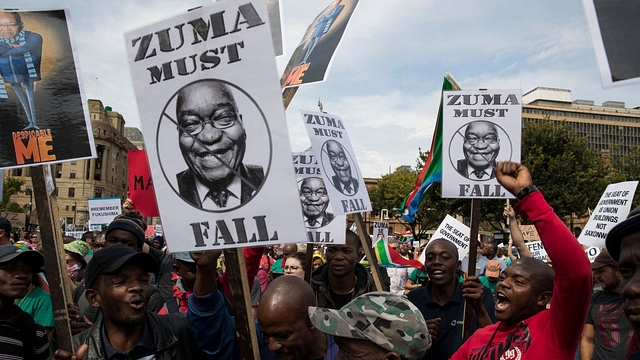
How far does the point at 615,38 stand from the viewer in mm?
2260

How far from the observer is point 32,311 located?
12.6 feet

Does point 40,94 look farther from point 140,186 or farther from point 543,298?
point 140,186

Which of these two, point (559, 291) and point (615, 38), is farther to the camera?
point (559, 291)

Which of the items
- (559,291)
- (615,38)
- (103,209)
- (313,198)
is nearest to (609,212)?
(313,198)

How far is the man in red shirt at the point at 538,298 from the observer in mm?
2471

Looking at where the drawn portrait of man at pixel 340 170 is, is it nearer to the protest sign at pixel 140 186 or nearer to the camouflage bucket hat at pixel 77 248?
the protest sign at pixel 140 186

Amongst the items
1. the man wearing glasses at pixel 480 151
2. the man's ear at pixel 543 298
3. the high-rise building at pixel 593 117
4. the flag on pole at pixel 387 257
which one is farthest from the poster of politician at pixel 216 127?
the high-rise building at pixel 593 117

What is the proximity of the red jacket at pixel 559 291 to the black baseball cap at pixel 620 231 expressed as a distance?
35 centimetres

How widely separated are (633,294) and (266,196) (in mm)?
1605

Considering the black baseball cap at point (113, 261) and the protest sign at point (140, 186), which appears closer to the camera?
the black baseball cap at point (113, 261)

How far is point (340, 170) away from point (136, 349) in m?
2.83

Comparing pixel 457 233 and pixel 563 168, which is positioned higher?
pixel 457 233

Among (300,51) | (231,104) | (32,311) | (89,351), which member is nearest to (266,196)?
(231,104)

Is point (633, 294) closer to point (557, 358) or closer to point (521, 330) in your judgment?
point (557, 358)
